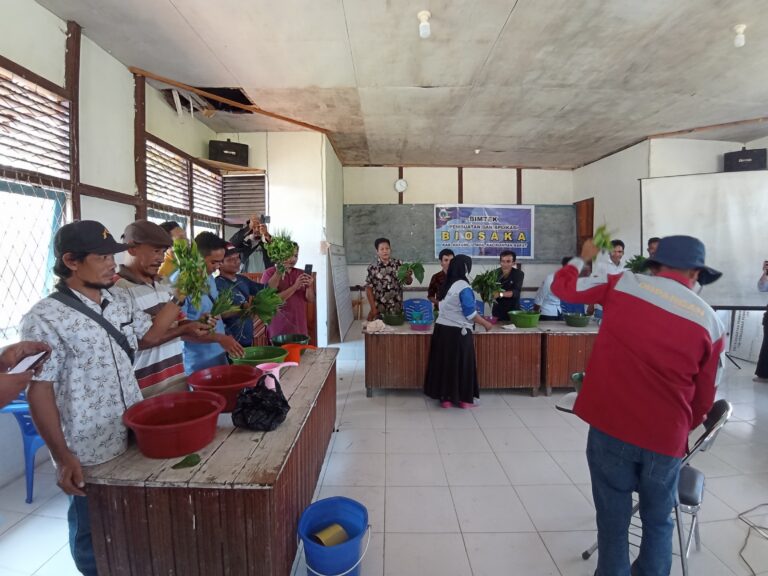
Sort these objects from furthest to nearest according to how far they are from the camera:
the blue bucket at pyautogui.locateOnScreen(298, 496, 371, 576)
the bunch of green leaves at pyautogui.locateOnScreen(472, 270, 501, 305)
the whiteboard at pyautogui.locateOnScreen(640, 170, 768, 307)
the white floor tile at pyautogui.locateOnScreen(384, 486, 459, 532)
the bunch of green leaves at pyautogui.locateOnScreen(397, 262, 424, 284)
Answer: the whiteboard at pyautogui.locateOnScreen(640, 170, 768, 307), the bunch of green leaves at pyautogui.locateOnScreen(397, 262, 424, 284), the bunch of green leaves at pyautogui.locateOnScreen(472, 270, 501, 305), the white floor tile at pyautogui.locateOnScreen(384, 486, 459, 532), the blue bucket at pyautogui.locateOnScreen(298, 496, 371, 576)

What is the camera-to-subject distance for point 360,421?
3.50 meters

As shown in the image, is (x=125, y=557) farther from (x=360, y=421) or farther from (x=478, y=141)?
(x=478, y=141)

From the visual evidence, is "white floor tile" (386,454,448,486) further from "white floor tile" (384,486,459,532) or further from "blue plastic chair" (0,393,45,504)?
"blue plastic chair" (0,393,45,504)

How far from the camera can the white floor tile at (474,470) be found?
2570 mm

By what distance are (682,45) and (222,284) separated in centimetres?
425

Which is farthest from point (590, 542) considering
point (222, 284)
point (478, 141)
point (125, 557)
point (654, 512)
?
point (478, 141)

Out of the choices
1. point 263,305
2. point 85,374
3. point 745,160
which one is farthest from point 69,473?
point 745,160

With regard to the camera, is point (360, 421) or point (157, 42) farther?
point (360, 421)

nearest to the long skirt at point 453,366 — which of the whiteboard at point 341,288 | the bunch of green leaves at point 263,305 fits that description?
the bunch of green leaves at point 263,305

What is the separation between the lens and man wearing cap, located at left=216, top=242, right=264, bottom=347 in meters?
2.60

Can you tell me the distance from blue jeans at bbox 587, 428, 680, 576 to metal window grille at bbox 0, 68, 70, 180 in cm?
368

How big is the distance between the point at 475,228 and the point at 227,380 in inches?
255

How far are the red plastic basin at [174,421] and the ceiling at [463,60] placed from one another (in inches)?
A: 109

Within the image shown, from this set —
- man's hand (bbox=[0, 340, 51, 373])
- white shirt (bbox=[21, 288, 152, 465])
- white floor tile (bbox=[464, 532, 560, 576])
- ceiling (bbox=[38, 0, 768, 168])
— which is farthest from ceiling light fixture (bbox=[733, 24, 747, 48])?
man's hand (bbox=[0, 340, 51, 373])
